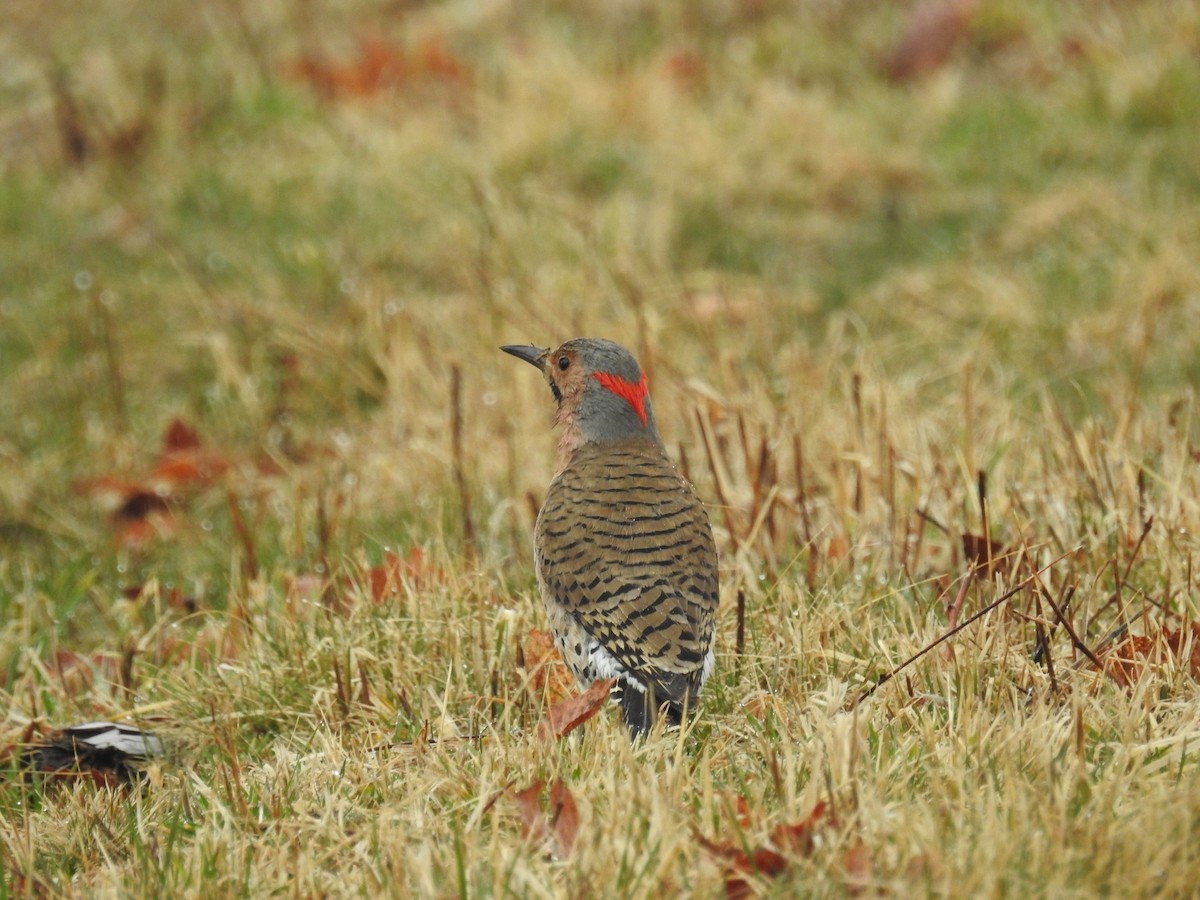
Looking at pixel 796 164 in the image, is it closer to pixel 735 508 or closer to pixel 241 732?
pixel 735 508

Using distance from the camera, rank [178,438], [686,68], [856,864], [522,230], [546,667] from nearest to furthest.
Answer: [856,864]
[546,667]
[178,438]
[522,230]
[686,68]

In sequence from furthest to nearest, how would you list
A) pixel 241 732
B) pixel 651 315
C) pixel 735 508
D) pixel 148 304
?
pixel 148 304 < pixel 651 315 < pixel 735 508 < pixel 241 732

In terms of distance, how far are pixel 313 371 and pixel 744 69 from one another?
396 centimetres

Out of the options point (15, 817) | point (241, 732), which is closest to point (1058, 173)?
point (241, 732)

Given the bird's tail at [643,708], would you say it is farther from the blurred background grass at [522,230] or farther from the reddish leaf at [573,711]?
the blurred background grass at [522,230]

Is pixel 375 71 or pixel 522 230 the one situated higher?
pixel 375 71

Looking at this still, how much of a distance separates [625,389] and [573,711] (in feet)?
3.39

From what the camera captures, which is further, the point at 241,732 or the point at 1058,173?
the point at 1058,173

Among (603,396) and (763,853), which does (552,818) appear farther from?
(603,396)

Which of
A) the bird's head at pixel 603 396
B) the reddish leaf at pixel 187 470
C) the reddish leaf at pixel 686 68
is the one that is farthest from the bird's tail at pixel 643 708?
the reddish leaf at pixel 686 68

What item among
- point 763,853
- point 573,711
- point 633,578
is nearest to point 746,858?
point 763,853

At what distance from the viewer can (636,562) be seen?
382 cm

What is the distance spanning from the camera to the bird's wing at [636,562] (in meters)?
3.63

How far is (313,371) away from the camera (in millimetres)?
6922
